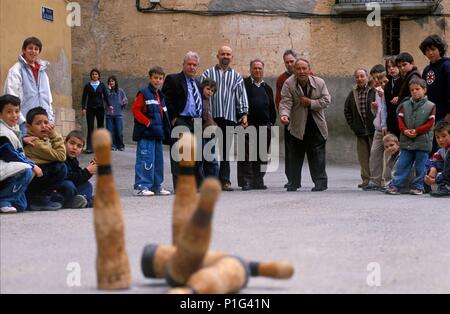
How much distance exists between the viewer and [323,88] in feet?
42.4

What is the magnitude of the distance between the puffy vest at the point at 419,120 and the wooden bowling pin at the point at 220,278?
7.36m

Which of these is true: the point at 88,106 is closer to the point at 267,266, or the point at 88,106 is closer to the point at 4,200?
the point at 4,200

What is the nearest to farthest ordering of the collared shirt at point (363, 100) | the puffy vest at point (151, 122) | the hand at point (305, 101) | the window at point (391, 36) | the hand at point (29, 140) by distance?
the hand at point (29, 140), the puffy vest at point (151, 122), the hand at point (305, 101), the collared shirt at point (363, 100), the window at point (391, 36)

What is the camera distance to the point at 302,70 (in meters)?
12.8

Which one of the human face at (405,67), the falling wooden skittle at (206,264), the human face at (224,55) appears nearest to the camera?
the falling wooden skittle at (206,264)

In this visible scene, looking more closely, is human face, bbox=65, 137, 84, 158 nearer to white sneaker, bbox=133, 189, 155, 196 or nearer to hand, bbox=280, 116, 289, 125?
white sneaker, bbox=133, 189, 155, 196

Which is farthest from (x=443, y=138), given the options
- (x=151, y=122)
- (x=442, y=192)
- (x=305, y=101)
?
(x=151, y=122)

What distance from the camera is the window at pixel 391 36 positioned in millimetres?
21797

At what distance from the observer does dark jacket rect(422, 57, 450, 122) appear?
39.9ft

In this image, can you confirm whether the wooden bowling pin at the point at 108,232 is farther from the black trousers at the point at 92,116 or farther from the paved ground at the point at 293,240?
the black trousers at the point at 92,116

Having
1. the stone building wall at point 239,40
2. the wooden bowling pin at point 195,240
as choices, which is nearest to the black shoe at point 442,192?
the wooden bowling pin at point 195,240

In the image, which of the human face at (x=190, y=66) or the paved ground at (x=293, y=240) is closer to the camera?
the paved ground at (x=293, y=240)

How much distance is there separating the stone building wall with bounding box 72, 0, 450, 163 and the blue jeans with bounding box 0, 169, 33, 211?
12.6m
